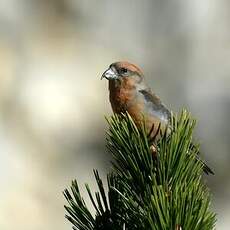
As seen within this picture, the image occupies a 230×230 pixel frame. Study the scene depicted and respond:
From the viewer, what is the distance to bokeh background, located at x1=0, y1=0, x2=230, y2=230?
6961 mm

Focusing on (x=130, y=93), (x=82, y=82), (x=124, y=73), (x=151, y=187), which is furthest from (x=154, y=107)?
(x=82, y=82)

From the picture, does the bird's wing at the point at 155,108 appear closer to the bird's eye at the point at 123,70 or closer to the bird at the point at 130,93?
the bird at the point at 130,93

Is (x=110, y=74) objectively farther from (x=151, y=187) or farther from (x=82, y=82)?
(x=82, y=82)

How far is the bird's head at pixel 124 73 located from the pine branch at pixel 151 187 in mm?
1253

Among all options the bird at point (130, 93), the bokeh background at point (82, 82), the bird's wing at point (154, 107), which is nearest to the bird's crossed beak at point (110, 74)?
the bird at point (130, 93)

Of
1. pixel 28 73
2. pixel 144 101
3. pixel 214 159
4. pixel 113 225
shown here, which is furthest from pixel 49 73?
pixel 113 225

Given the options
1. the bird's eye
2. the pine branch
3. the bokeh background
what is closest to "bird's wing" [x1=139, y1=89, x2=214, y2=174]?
the bird's eye

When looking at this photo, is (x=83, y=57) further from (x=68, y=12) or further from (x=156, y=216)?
(x=156, y=216)

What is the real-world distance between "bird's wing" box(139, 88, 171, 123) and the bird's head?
6 cm

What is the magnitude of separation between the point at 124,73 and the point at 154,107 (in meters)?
0.25

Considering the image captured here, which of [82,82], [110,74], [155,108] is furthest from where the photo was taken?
[82,82]

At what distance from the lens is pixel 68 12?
7.51 metres

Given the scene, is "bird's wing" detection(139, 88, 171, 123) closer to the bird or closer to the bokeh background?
the bird

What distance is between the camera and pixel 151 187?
2.02 meters
